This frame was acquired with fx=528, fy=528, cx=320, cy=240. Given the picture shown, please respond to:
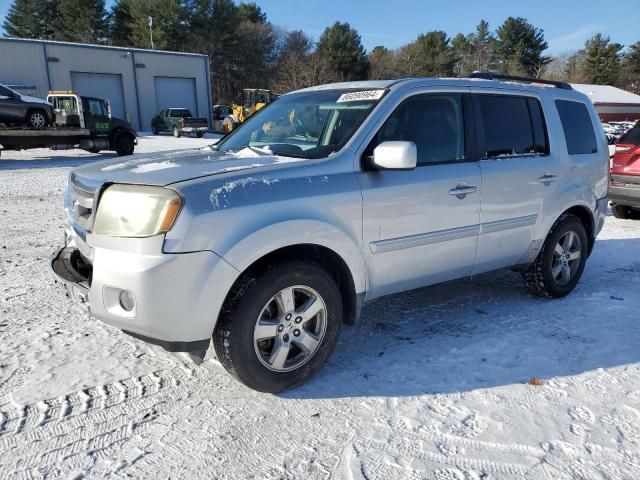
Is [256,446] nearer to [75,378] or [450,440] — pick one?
[450,440]

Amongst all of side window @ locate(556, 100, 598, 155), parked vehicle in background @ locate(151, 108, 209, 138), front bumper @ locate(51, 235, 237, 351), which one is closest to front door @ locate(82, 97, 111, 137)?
parked vehicle in background @ locate(151, 108, 209, 138)

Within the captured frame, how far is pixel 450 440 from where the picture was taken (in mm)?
2711

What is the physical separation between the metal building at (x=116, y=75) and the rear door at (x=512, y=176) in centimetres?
3483

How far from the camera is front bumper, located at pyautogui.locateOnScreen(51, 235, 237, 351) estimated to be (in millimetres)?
2672

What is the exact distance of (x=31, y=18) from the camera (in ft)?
190

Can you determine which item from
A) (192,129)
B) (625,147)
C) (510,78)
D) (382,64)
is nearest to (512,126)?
(510,78)

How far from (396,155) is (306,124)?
93cm

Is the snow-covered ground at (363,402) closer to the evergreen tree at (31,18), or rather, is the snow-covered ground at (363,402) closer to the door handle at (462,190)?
the door handle at (462,190)

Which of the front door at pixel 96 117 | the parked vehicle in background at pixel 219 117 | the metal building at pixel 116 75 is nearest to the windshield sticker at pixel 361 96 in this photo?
the front door at pixel 96 117

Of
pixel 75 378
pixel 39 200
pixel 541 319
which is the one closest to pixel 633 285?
pixel 541 319

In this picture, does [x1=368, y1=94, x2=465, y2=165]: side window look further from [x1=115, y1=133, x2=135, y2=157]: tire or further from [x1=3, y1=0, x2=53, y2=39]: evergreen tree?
Result: [x1=3, y1=0, x2=53, y2=39]: evergreen tree

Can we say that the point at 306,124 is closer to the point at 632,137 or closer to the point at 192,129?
the point at 632,137

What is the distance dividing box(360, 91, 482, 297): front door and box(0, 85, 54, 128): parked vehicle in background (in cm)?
1662

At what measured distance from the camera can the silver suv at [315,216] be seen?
2750mm
